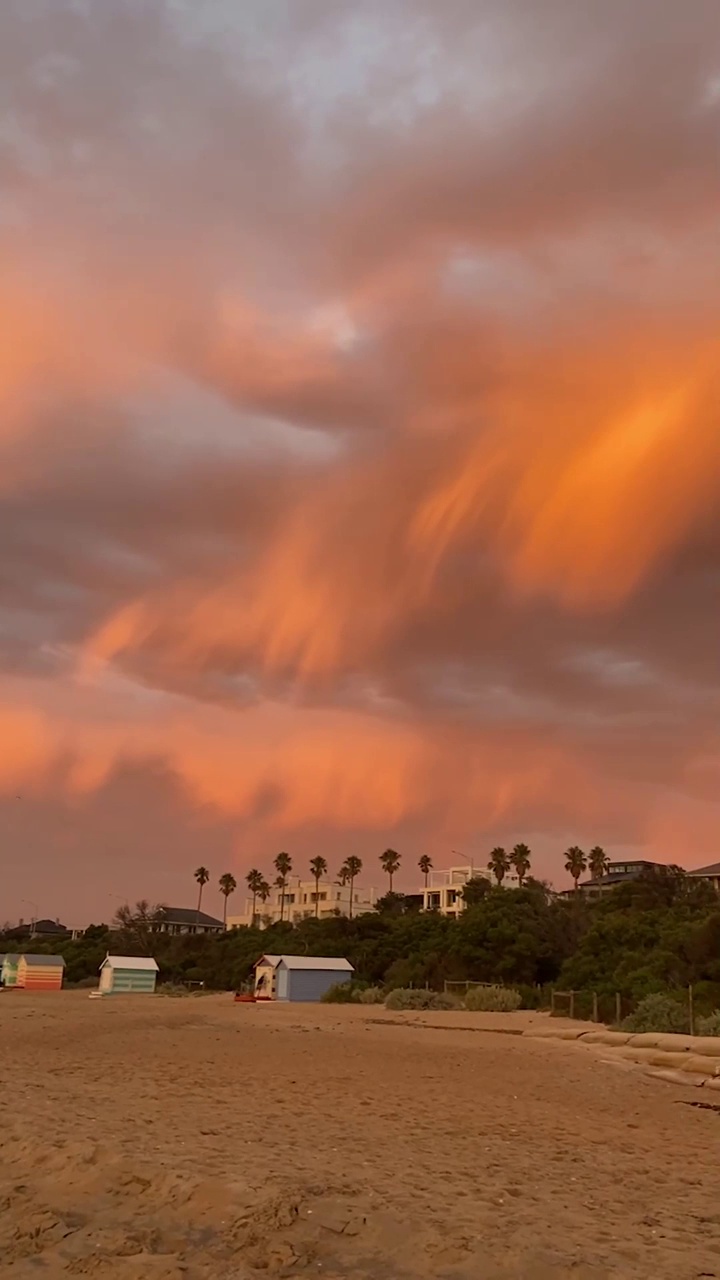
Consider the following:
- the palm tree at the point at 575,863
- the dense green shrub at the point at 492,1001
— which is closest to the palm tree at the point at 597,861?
the palm tree at the point at 575,863

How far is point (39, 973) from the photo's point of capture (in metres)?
79.6

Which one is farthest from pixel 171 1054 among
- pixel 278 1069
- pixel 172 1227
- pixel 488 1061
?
pixel 172 1227

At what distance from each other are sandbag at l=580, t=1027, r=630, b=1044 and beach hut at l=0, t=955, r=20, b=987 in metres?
60.6

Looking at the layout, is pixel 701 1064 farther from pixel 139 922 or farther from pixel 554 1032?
pixel 139 922

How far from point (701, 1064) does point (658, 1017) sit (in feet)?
34.2

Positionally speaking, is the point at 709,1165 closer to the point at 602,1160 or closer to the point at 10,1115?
the point at 602,1160

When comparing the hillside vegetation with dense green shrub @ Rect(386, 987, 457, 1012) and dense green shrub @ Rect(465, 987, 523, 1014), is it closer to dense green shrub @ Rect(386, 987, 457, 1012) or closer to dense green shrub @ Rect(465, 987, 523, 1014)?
dense green shrub @ Rect(465, 987, 523, 1014)

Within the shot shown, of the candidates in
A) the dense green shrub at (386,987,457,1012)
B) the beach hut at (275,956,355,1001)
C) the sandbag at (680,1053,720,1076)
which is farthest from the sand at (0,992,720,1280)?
the beach hut at (275,956,355,1001)

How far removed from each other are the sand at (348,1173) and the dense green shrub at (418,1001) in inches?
1238

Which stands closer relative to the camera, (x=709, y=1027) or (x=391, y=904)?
(x=709, y=1027)

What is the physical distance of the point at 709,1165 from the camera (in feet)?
41.5

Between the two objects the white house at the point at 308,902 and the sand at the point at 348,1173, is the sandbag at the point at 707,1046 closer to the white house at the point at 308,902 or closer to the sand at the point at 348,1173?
the sand at the point at 348,1173

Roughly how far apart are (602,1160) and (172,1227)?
20.4ft

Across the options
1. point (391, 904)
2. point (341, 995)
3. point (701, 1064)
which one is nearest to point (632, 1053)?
point (701, 1064)
